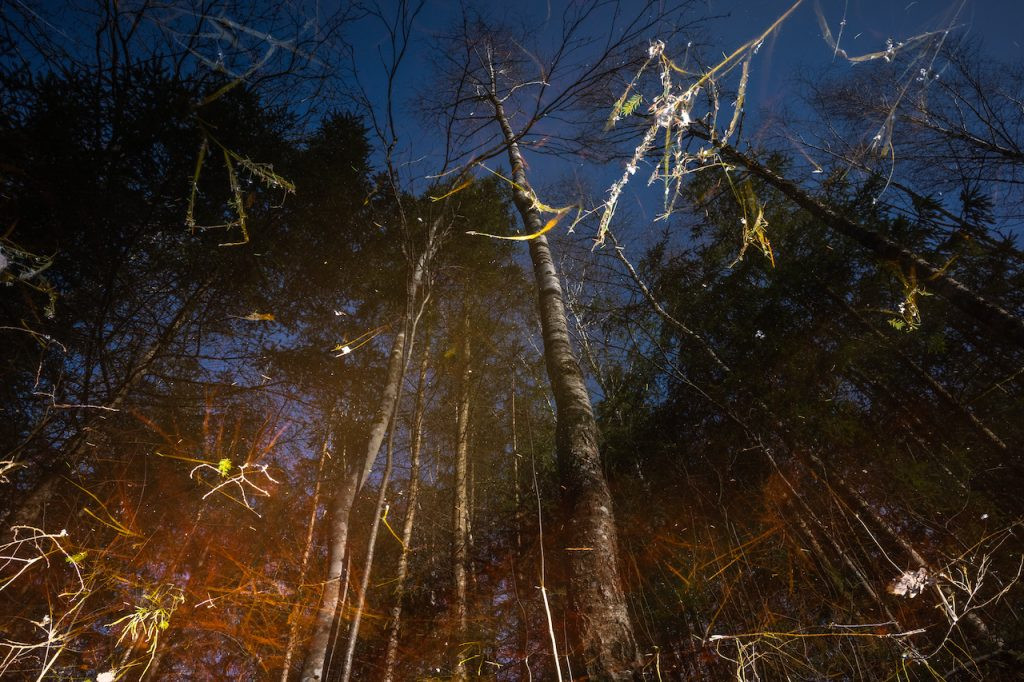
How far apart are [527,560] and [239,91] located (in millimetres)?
8202

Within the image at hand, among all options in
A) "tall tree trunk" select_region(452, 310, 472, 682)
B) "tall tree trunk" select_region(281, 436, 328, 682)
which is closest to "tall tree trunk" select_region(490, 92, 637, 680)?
"tall tree trunk" select_region(452, 310, 472, 682)

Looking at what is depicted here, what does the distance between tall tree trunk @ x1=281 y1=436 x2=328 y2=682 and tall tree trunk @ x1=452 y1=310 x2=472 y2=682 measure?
245 centimetres

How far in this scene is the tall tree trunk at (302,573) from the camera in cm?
650

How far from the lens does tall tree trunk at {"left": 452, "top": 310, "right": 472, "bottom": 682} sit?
19.8 ft

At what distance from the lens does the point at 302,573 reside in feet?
24.0

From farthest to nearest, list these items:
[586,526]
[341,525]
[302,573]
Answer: [302,573]
[341,525]
[586,526]

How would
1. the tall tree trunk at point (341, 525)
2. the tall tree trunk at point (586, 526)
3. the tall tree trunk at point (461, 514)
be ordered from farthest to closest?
1. the tall tree trunk at point (461, 514)
2. the tall tree trunk at point (341, 525)
3. the tall tree trunk at point (586, 526)

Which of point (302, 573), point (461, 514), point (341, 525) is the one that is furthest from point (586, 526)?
point (302, 573)

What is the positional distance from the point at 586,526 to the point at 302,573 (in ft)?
23.9

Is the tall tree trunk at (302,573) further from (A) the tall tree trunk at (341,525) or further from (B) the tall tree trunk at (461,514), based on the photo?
(A) the tall tree trunk at (341,525)

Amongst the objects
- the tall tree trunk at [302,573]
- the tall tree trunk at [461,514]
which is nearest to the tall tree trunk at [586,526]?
the tall tree trunk at [461,514]

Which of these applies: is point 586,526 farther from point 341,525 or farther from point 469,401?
point 469,401

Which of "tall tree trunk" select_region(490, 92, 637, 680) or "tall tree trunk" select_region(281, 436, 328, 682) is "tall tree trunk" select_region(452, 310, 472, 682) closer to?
"tall tree trunk" select_region(281, 436, 328, 682)

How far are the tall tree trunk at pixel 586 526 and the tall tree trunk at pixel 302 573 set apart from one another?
→ 5372 millimetres
